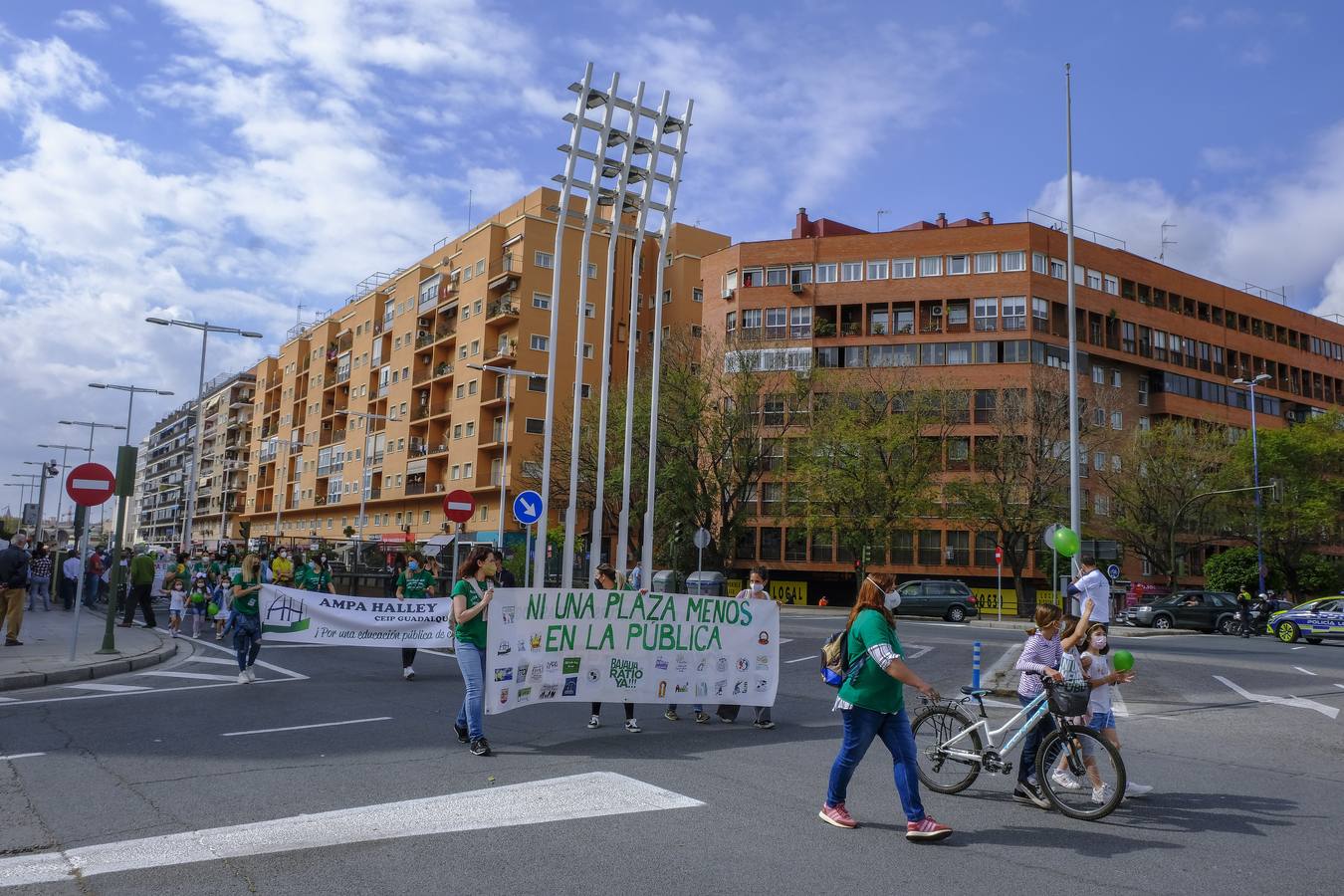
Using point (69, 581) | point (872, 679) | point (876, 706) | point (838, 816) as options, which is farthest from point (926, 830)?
point (69, 581)

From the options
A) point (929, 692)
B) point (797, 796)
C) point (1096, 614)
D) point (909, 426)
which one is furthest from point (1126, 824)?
point (909, 426)

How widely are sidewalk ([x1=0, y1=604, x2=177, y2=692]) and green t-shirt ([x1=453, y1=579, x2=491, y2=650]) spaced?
7.32m

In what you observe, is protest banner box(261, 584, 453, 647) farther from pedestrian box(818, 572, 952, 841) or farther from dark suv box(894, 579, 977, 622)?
dark suv box(894, 579, 977, 622)

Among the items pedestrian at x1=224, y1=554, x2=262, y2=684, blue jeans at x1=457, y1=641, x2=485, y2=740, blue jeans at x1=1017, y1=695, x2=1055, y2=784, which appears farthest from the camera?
pedestrian at x1=224, y1=554, x2=262, y2=684

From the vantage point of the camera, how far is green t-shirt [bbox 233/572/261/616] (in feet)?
46.8

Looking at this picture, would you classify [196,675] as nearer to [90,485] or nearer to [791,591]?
[90,485]

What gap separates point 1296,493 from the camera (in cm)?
5559

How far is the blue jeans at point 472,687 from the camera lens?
9273 mm

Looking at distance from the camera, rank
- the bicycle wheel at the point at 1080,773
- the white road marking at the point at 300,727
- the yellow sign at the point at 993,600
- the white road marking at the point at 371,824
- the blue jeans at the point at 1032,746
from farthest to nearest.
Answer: the yellow sign at the point at 993,600 < the white road marking at the point at 300,727 < the blue jeans at the point at 1032,746 < the bicycle wheel at the point at 1080,773 < the white road marking at the point at 371,824

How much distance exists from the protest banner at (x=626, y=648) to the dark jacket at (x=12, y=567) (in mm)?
11054

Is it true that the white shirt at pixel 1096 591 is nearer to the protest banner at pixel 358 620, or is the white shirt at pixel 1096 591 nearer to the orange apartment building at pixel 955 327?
the protest banner at pixel 358 620

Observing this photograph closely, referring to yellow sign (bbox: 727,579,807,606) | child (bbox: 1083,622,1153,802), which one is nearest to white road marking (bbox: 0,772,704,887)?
child (bbox: 1083,622,1153,802)

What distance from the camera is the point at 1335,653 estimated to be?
2780cm

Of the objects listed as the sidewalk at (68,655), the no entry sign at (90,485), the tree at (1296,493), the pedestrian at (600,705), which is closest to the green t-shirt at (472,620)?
the pedestrian at (600,705)
